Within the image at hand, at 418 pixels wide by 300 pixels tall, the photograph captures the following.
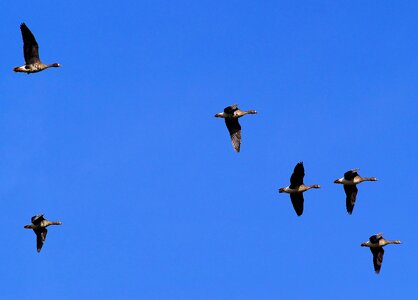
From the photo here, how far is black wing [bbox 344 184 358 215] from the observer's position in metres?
87.4

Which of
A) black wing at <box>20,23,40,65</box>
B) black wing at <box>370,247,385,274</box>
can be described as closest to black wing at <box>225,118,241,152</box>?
black wing at <box>370,247,385,274</box>

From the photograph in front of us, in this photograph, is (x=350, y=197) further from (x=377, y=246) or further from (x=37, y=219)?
(x=37, y=219)

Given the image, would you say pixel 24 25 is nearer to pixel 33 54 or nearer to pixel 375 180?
pixel 33 54

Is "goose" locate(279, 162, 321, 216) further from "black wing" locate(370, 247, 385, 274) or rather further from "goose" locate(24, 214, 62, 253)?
"goose" locate(24, 214, 62, 253)

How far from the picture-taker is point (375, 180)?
89.6 metres

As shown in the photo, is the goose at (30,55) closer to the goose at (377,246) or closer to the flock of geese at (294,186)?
the flock of geese at (294,186)

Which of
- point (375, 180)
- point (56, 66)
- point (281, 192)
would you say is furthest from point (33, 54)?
point (375, 180)

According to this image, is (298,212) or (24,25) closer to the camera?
(24,25)

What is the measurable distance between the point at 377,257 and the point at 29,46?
25.4 m

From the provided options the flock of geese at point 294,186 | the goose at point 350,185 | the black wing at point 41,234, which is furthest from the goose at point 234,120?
the black wing at point 41,234

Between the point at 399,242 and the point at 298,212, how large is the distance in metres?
7.18

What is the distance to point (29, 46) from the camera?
8275cm

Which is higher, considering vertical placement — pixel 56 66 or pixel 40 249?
pixel 56 66

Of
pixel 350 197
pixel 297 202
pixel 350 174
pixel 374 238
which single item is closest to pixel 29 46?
pixel 297 202
